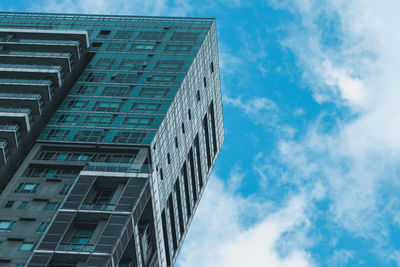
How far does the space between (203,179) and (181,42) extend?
80.0 ft

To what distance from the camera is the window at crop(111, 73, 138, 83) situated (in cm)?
10669

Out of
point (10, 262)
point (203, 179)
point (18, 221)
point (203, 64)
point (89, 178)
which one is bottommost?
point (10, 262)

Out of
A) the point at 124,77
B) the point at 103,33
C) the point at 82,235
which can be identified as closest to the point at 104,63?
the point at 124,77

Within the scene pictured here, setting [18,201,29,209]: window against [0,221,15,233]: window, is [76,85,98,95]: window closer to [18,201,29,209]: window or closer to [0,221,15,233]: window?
[18,201,29,209]: window

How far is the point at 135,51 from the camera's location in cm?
11412

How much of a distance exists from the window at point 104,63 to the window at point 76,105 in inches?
397

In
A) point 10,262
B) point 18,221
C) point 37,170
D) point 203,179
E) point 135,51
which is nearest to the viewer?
point 10,262

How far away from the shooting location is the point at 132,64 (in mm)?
110500

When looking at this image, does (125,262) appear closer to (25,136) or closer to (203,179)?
(25,136)

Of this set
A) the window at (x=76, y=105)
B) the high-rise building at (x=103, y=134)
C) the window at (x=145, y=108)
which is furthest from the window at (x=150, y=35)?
the window at (x=145, y=108)

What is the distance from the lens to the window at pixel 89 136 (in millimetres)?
94106

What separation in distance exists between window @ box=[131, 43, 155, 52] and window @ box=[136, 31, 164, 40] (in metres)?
2.07

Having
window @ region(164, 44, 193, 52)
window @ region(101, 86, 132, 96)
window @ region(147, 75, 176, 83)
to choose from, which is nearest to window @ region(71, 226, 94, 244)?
window @ region(101, 86, 132, 96)

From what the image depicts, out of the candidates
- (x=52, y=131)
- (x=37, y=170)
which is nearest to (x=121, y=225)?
(x=37, y=170)
